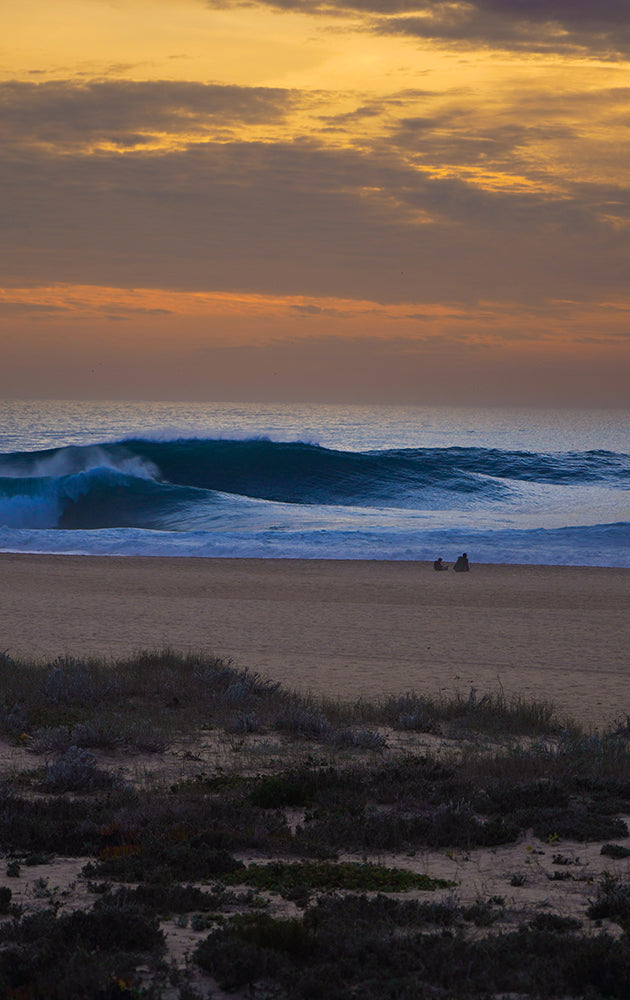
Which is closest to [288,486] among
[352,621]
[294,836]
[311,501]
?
[311,501]

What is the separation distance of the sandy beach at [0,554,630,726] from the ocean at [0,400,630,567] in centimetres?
287

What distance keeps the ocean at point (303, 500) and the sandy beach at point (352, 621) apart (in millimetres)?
2871

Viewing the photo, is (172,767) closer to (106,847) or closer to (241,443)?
(106,847)

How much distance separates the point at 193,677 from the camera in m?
9.92

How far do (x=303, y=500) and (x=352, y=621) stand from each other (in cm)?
2716

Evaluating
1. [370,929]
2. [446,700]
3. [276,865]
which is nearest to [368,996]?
[370,929]

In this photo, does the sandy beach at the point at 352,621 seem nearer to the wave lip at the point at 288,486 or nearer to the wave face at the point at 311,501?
the wave face at the point at 311,501

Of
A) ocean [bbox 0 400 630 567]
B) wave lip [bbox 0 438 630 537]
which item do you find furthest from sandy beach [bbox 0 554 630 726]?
wave lip [bbox 0 438 630 537]

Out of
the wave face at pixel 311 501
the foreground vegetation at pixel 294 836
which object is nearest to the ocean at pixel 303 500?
the wave face at pixel 311 501

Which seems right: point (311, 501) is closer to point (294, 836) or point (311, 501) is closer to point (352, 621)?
point (352, 621)

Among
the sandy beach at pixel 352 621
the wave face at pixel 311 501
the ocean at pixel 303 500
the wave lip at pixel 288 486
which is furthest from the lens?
the wave lip at pixel 288 486

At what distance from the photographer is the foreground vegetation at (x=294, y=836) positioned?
3.53 m

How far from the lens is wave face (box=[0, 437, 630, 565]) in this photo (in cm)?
2591

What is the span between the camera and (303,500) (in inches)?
1672
